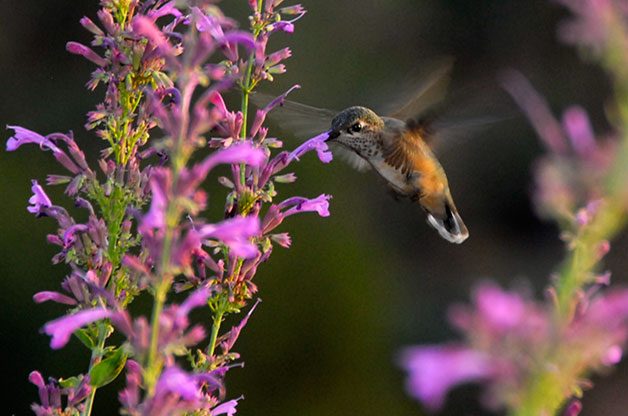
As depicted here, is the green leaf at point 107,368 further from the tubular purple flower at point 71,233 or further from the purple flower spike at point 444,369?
the purple flower spike at point 444,369

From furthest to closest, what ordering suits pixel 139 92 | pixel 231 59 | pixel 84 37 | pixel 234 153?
pixel 84 37 → pixel 231 59 → pixel 139 92 → pixel 234 153

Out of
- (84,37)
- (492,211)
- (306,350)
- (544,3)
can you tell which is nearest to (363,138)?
(306,350)

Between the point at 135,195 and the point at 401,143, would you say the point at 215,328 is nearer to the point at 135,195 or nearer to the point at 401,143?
the point at 135,195

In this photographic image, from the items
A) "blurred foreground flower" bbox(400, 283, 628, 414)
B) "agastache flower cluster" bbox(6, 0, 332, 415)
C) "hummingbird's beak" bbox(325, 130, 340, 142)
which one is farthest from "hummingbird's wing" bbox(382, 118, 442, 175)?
"blurred foreground flower" bbox(400, 283, 628, 414)

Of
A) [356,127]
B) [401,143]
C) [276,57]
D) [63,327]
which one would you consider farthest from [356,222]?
[63,327]

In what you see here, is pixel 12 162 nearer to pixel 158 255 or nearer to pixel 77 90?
pixel 77 90

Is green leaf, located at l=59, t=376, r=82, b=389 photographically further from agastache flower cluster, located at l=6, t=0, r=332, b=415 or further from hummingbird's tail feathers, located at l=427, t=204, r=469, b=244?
hummingbird's tail feathers, located at l=427, t=204, r=469, b=244

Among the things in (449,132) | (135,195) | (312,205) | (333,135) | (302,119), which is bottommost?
(135,195)
